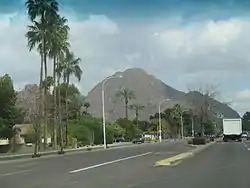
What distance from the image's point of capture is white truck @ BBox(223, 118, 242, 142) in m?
97.9

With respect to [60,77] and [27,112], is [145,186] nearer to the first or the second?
[60,77]

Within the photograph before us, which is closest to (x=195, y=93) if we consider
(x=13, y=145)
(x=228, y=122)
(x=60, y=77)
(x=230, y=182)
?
(x=228, y=122)

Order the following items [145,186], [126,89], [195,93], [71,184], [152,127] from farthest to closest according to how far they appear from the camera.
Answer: [152,127]
[126,89]
[195,93]
[71,184]
[145,186]

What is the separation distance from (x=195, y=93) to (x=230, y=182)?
94.4 m

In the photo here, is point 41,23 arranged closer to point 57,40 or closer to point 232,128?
point 57,40

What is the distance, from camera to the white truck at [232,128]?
3856 inches

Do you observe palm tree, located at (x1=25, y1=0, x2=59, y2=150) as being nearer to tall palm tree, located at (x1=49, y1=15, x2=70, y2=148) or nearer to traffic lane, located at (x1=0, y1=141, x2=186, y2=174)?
tall palm tree, located at (x1=49, y1=15, x2=70, y2=148)

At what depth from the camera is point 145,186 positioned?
1881 cm

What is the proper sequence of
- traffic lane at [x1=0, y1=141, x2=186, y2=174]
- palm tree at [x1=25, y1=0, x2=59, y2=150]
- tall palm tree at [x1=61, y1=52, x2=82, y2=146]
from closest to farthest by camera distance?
traffic lane at [x1=0, y1=141, x2=186, y2=174] → palm tree at [x1=25, y1=0, x2=59, y2=150] → tall palm tree at [x1=61, y1=52, x2=82, y2=146]

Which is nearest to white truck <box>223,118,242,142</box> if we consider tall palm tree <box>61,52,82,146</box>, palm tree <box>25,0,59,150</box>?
tall palm tree <box>61,52,82,146</box>

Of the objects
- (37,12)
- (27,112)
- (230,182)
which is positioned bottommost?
(230,182)

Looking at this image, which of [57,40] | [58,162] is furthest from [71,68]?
[58,162]

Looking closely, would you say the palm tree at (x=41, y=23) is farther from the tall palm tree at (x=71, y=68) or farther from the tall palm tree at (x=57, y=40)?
the tall palm tree at (x=71, y=68)

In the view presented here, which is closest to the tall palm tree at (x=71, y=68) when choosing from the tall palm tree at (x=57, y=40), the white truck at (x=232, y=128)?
the tall palm tree at (x=57, y=40)
